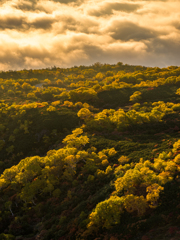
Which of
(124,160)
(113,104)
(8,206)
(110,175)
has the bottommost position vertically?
(8,206)

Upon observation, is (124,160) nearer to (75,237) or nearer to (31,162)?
(75,237)

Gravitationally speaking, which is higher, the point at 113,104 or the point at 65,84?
the point at 65,84

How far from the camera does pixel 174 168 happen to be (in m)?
29.2

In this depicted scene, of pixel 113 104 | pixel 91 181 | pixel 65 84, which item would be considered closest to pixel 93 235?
pixel 91 181

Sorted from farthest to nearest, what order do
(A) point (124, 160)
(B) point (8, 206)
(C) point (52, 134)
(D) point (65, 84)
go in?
(D) point (65, 84)
(C) point (52, 134)
(A) point (124, 160)
(B) point (8, 206)

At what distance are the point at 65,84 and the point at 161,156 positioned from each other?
17631 centimetres

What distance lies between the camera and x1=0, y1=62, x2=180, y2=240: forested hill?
2491 cm

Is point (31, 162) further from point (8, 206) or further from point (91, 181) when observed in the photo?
point (91, 181)

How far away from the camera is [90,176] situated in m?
40.3

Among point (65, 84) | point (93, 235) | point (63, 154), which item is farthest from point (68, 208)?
point (65, 84)

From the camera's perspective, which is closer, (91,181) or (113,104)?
(91,181)

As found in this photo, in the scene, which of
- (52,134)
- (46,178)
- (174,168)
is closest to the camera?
(174,168)

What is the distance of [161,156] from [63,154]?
29.3 metres

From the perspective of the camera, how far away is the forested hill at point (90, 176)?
81.7ft
